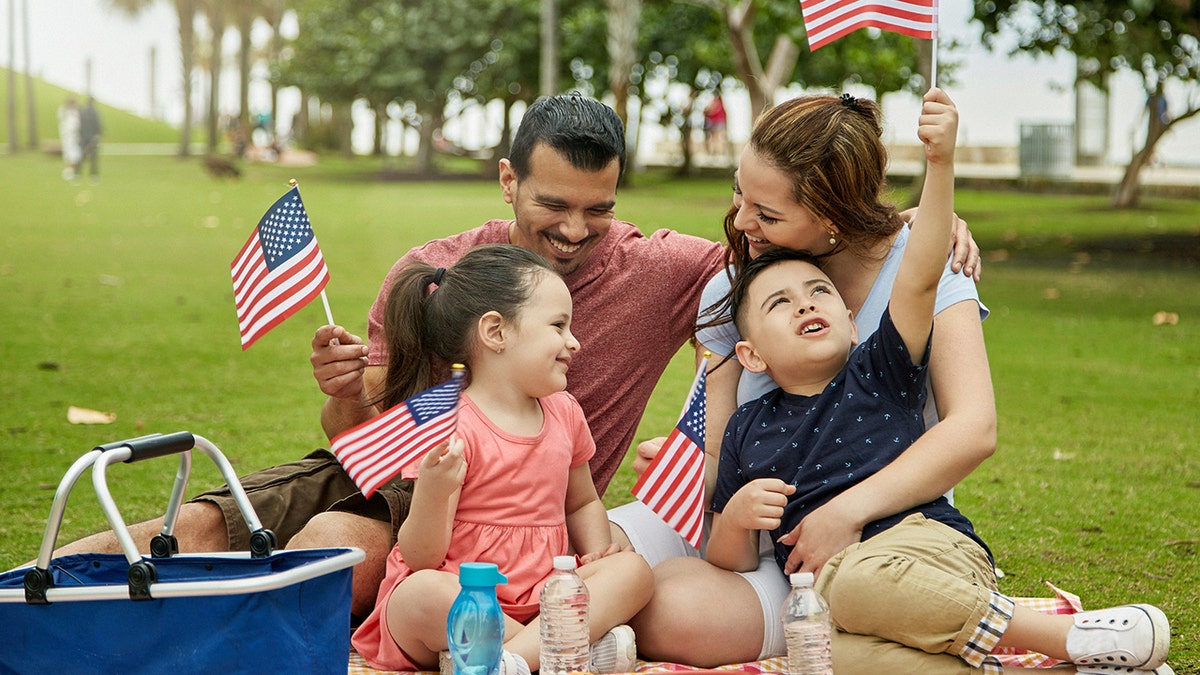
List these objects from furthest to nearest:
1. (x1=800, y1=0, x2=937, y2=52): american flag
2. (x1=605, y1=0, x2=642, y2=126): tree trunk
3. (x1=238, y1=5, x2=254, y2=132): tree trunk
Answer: (x1=238, y1=5, x2=254, y2=132): tree trunk, (x1=605, y1=0, x2=642, y2=126): tree trunk, (x1=800, y1=0, x2=937, y2=52): american flag

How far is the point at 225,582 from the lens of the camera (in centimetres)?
245

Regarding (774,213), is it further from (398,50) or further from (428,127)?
(428,127)

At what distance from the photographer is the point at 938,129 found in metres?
2.85

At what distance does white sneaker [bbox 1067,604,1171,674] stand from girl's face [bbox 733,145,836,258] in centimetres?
107

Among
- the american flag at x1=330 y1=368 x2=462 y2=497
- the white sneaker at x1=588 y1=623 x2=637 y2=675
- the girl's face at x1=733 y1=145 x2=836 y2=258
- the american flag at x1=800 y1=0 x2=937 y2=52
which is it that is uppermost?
the american flag at x1=800 y1=0 x2=937 y2=52

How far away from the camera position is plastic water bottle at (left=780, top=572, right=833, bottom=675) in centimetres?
282

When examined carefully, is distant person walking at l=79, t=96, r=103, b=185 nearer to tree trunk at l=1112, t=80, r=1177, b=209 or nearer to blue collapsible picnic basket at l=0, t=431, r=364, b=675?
tree trunk at l=1112, t=80, r=1177, b=209

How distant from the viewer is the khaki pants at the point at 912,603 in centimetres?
282

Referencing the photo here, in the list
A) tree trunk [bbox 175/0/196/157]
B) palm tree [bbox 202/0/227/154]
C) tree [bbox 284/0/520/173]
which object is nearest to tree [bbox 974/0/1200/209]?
tree [bbox 284/0/520/173]

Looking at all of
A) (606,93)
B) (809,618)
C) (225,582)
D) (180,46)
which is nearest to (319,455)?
(225,582)

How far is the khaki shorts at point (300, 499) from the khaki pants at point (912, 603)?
3.65ft

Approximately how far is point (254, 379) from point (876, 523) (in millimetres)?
5513

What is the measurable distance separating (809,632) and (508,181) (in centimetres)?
159

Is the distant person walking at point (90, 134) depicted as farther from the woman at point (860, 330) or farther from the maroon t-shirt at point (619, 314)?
the woman at point (860, 330)
